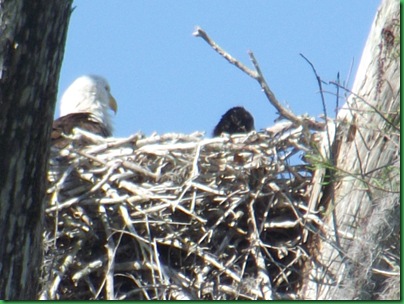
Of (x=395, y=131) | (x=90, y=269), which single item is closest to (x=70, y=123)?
(x=90, y=269)

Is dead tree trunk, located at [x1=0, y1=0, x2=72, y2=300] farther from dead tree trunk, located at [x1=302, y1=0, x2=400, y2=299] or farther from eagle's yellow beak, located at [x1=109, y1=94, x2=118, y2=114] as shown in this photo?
Answer: eagle's yellow beak, located at [x1=109, y1=94, x2=118, y2=114]

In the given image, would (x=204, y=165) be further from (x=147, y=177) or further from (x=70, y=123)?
(x=70, y=123)

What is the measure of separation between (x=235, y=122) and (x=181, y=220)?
81.9 inches

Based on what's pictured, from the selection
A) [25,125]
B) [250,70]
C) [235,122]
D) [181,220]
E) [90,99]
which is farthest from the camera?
[90,99]

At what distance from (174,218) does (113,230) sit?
17.1 inches

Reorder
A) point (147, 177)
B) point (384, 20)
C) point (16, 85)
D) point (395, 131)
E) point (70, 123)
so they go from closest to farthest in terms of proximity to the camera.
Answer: point (16, 85) < point (395, 131) < point (384, 20) < point (147, 177) < point (70, 123)

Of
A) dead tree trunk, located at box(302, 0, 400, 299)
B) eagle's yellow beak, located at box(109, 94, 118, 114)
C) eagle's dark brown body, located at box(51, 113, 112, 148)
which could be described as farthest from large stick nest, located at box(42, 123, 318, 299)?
eagle's yellow beak, located at box(109, 94, 118, 114)

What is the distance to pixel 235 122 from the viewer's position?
27.6 feet

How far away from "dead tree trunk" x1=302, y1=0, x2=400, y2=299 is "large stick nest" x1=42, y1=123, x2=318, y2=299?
401mm

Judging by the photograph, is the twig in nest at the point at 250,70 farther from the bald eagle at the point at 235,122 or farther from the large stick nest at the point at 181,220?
the bald eagle at the point at 235,122

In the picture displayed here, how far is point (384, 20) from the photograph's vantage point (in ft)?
19.0

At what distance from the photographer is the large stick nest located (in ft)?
20.1

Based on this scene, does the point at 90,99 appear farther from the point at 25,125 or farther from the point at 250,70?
the point at 25,125

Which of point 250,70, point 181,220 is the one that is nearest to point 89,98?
point 181,220
